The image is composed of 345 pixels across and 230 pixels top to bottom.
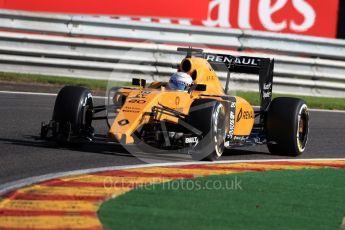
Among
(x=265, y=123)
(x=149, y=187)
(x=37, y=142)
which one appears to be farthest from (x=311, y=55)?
(x=149, y=187)

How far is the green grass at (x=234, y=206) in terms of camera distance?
273 inches

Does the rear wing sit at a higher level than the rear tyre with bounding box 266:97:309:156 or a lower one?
higher

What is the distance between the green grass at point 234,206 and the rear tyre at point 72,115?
6.87ft

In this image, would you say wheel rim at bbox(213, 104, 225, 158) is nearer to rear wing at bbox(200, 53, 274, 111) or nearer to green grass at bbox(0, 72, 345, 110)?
rear wing at bbox(200, 53, 274, 111)

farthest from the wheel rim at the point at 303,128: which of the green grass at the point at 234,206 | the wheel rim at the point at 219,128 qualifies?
the green grass at the point at 234,206

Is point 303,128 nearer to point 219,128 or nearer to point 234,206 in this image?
point 219,128

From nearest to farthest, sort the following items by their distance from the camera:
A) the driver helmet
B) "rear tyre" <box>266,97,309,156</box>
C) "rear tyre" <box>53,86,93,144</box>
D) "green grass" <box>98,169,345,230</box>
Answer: "green grass" <box>98,169,345,230</box>
"rear tyre" <box>53,86,93,144</box>
the driver helmet
"rear tyre" <box>266,97,309,156</box>

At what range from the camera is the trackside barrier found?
16891 millimetres

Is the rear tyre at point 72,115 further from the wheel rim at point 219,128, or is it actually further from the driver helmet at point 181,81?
the wheel rim at point 219,128

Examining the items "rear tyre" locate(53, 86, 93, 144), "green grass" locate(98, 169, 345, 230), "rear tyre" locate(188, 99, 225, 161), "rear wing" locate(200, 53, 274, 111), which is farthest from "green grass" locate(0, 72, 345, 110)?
"green grass" locate(98, 169, 345, 230)

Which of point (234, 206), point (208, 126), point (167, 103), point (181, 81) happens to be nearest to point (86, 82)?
point (181, 81)

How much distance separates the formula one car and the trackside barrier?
16.8 ft

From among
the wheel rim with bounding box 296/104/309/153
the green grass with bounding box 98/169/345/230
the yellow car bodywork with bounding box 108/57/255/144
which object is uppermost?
the yellow car bodywork with bounding box 108/57/255/144

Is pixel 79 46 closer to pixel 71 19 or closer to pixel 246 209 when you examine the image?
pixel 71 19
